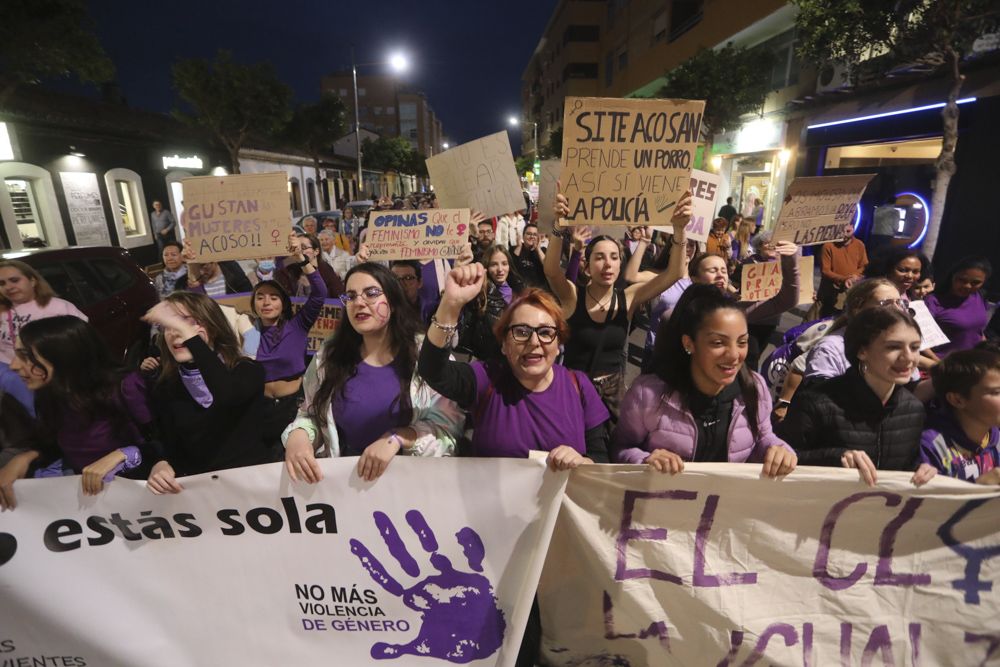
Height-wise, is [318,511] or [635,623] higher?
[318,511]

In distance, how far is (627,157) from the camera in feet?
11.6

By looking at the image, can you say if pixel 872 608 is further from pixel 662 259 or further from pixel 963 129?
pixel 963 129

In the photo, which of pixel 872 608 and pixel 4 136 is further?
pixel 4 136

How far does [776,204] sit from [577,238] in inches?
615

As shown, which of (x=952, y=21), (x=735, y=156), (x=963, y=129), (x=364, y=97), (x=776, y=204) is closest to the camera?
(x=952, y=21)

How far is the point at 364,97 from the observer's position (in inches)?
4375

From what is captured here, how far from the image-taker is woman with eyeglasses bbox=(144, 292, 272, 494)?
2447mm

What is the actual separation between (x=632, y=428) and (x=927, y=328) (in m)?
2.96

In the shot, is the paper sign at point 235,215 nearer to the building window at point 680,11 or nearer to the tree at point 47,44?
the tree at point 47,44

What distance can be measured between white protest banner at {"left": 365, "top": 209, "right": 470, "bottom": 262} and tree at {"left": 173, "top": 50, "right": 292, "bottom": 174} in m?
19.0

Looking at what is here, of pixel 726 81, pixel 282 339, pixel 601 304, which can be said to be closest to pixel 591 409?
pixel 601 304

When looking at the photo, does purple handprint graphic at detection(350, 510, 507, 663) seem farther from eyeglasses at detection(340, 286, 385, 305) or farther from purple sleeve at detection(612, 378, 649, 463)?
eyeglasses at detection(340, 286, 385, 305)

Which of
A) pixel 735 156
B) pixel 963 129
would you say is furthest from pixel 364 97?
pixel 963 129

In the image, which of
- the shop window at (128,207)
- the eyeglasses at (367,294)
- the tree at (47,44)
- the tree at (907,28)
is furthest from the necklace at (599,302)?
the shop window at (128,207)
